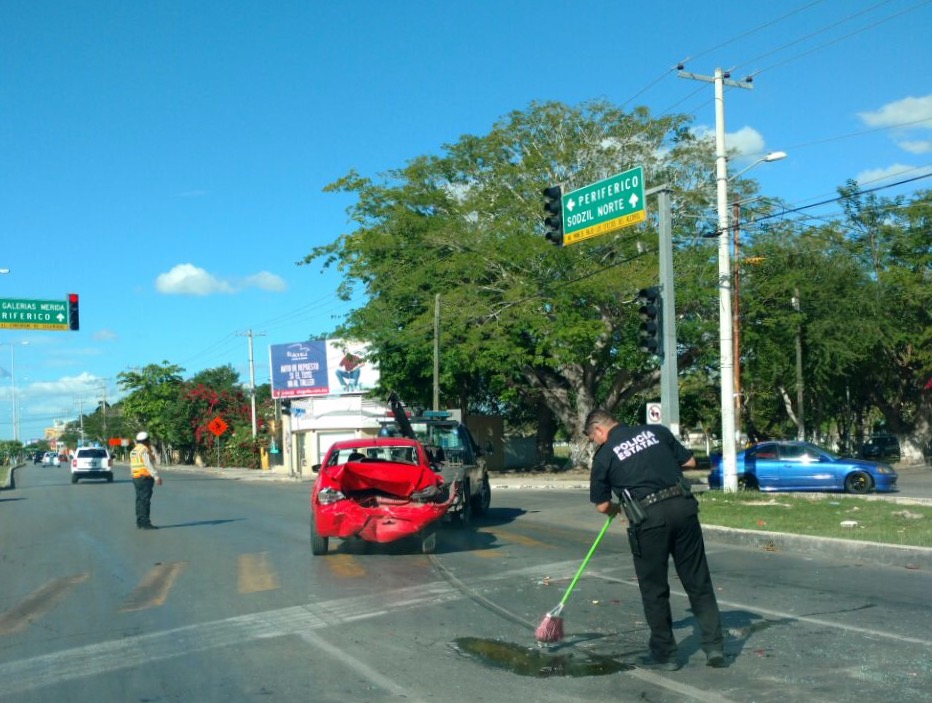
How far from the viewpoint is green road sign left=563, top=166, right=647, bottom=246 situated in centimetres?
1711

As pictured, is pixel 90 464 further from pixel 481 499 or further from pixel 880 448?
pixel 880 448

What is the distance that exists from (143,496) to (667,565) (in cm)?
1337

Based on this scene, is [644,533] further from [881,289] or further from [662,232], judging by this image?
[881,289]

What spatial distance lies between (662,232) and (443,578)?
1116cm

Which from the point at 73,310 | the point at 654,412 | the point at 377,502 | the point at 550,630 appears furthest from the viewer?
Answer: the point at 73,310

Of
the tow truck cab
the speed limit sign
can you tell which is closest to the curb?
the tow truck cab

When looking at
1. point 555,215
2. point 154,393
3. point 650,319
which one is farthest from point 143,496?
point 154,393

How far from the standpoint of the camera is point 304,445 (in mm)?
50750

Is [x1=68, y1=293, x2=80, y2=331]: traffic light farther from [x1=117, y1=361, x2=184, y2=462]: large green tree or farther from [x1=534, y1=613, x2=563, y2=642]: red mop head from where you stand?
[x1=117, y1=361, x2=184, y2=462]: large green tree

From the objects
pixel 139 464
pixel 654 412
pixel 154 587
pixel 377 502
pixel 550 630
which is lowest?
pixel 154 587

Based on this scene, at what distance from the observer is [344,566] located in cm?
1215

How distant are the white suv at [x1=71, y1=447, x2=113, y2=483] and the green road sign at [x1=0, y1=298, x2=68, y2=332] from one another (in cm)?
1549

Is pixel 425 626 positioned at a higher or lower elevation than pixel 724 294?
lower

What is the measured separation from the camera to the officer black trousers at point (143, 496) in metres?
17.6
